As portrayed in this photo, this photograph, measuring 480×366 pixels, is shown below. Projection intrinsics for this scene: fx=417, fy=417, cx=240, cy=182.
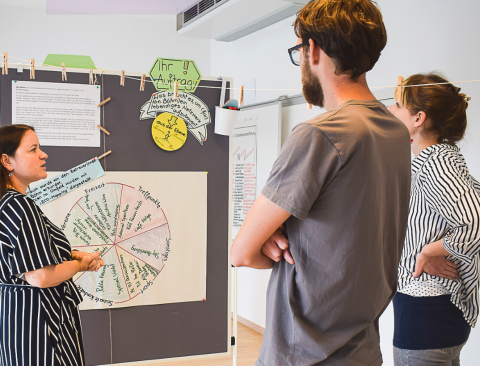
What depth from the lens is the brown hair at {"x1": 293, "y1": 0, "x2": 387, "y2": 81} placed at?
0.77m

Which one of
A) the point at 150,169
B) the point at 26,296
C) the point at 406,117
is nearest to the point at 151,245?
the point at 150,169

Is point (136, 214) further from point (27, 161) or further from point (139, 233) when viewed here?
point (27, 161)

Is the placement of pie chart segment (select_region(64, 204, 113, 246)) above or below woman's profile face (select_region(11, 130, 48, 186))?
below

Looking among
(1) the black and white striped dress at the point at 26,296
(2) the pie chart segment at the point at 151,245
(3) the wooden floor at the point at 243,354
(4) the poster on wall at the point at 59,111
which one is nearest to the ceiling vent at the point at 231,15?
(4) the poster on wall at the point at 59,111

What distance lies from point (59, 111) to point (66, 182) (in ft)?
1.11

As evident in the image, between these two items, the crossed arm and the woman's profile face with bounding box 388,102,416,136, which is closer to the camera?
the crossed arm

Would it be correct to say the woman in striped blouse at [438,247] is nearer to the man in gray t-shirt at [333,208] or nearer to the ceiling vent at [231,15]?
the man in gray t-shirt at [333,208]

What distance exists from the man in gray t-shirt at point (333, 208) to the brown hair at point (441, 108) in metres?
0.57

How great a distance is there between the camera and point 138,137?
2090 mm

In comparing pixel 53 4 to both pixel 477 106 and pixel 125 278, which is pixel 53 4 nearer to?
pixel 125 278

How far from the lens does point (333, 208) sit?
74cm

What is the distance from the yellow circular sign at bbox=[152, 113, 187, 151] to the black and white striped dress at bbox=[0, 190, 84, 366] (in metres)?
0.78

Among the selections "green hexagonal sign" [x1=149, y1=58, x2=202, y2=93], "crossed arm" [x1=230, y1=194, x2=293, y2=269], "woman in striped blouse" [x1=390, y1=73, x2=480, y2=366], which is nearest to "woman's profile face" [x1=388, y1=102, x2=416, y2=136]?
"woman in striped blouse" [x1=390, y1=73, x2=480, y2=366]

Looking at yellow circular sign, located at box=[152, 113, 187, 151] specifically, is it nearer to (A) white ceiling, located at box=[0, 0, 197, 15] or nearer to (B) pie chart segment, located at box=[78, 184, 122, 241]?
(B) pie chart segment, located at box=[78, 184, 122, 241]
